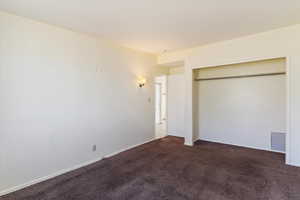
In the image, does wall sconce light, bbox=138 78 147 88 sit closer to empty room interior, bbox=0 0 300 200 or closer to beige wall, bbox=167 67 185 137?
empty room interior, bbox=0 0 300 200

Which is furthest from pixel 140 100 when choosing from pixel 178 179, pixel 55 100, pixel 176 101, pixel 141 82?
pixel 178 179

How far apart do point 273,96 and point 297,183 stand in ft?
6.97

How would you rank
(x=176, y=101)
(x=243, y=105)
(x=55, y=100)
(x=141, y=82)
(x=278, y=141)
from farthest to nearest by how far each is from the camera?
(x=176, y=101)
(x=141, y=82)
(x=243, y=105)
(x=278, y=141)
(x=55, y=100)

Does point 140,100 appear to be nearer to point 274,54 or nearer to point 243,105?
point 243,105

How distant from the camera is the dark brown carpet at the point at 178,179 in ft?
8.00

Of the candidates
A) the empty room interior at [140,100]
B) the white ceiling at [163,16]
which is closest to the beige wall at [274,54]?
the empty room interior at [140,100]

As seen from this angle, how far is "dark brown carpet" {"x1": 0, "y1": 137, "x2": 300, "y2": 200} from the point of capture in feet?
8.00

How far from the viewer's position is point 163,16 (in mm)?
2779

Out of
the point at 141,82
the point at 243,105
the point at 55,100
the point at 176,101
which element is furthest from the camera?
the point at 176,101

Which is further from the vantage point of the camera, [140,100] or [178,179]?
[140,100]

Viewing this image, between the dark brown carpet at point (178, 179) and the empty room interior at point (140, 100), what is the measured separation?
0.02 meters

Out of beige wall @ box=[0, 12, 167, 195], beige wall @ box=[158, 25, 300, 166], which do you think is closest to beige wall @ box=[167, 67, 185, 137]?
beige wall @ box=[158, 25, 300, 166]

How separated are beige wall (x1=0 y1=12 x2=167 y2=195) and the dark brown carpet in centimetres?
37

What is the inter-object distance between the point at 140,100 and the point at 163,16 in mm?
2543
